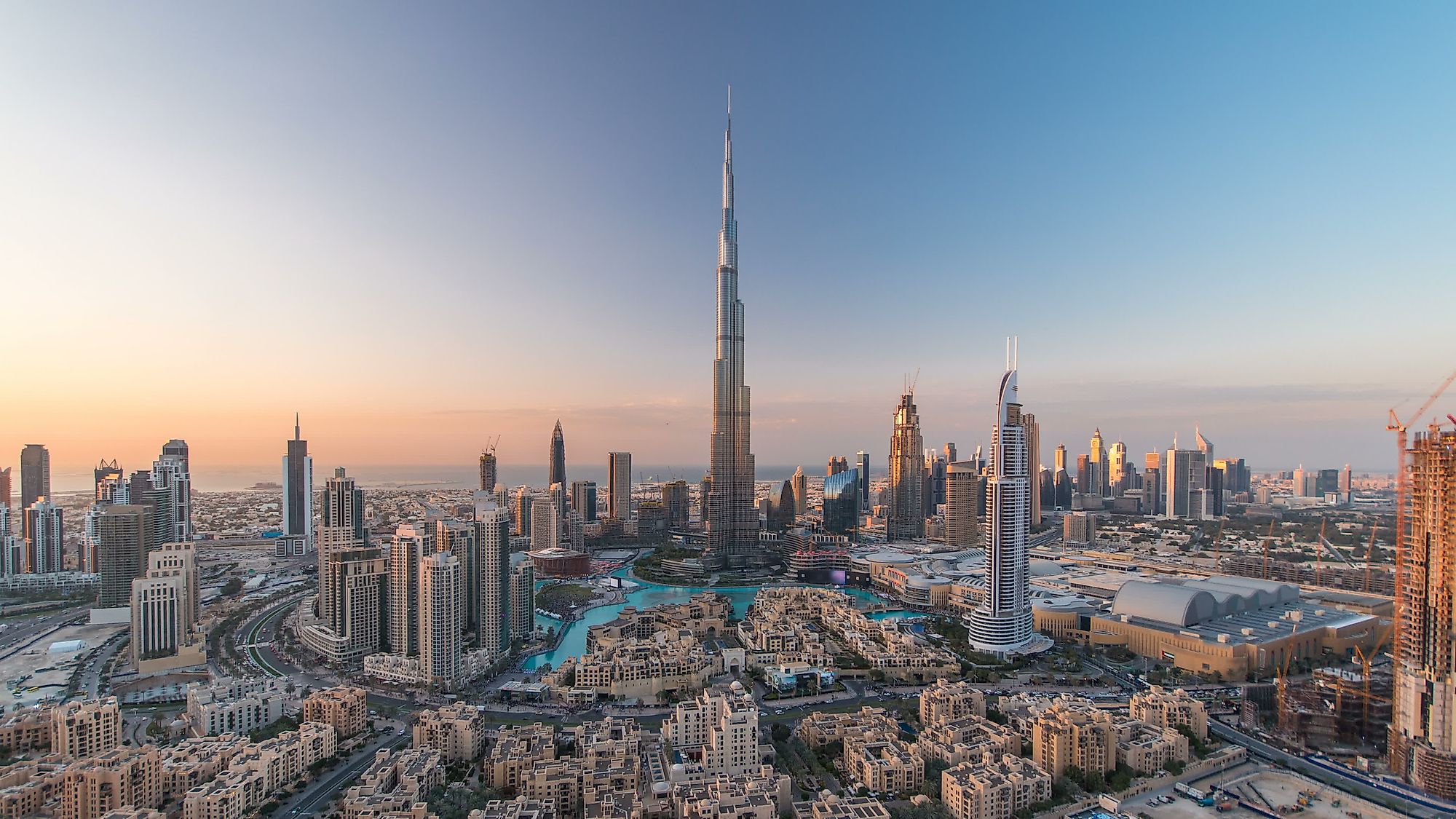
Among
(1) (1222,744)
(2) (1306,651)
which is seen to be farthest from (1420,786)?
(2) (1306,651)

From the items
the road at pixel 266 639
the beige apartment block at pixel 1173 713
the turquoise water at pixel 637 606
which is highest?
the beige apartment block at pixel 1173 713

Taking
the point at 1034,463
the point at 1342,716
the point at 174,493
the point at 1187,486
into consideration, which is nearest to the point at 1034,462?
the point at 1034,463

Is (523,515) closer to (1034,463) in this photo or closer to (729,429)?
(729,429)

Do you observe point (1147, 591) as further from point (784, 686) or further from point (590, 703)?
point (590, 703)

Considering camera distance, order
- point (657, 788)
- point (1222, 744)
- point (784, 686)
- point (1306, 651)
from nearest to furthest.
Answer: point (657, 788), point (1222, 744), point (784, 686), point (1306, 651)

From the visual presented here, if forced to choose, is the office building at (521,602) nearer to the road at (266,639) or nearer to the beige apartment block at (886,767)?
the road at (266,639)

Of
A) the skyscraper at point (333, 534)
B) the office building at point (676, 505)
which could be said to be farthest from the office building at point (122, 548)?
the office building at point (676, 505)

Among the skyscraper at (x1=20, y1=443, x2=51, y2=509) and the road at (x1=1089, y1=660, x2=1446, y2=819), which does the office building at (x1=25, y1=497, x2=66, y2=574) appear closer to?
the skyscraper at (x1=20, y1=443, x2=51, y2=509)
